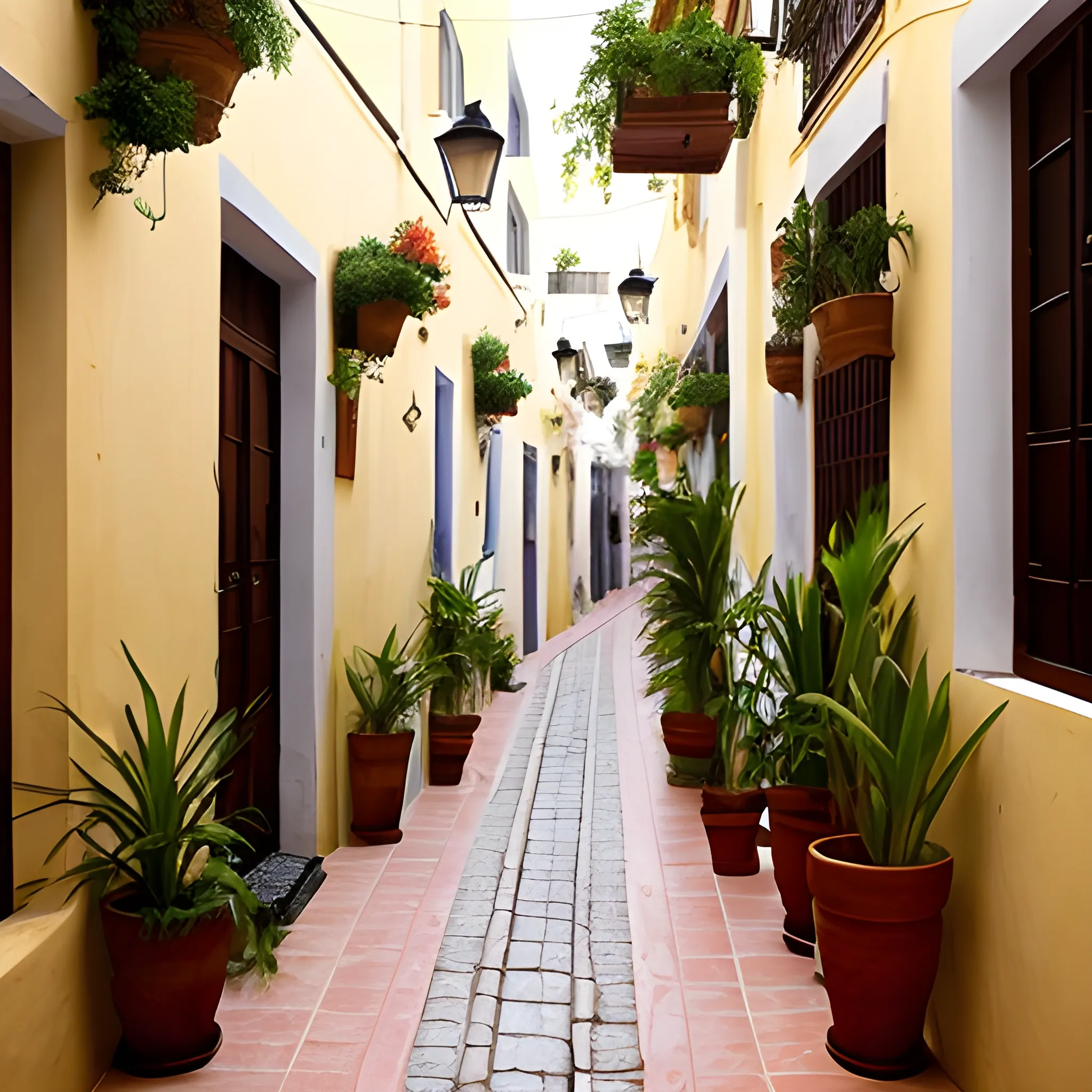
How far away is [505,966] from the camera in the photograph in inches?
136

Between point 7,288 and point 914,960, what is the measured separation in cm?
259

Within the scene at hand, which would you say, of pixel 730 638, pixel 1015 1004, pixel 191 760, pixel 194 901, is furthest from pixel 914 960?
pixel 730 638

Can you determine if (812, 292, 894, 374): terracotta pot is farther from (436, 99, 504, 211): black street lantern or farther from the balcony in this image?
(436, 99, 504, 211): black street lantern

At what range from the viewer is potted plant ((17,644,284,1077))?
2.42 meters

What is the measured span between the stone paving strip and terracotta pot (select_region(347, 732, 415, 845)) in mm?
428

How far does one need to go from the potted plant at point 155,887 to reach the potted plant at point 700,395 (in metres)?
4.99

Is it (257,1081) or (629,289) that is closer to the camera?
(257,1081)

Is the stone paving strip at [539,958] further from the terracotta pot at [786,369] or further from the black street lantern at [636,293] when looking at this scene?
the black street lantern at [636,293]

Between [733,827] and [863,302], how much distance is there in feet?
7.05

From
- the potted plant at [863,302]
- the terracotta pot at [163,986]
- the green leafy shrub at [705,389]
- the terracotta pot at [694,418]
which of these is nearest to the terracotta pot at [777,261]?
the potted plant at [863,302]

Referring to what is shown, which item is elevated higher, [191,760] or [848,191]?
[848,191]

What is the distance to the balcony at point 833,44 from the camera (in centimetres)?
328

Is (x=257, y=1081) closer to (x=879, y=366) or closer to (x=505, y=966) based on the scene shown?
(x=505, y=966)

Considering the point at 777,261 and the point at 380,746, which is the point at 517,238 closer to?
the point at 777,261
